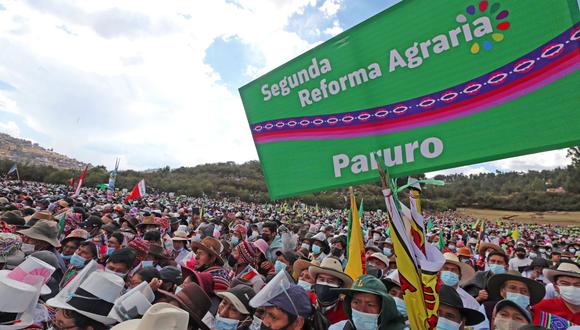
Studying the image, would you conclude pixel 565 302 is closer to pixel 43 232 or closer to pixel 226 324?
pixel 226 324

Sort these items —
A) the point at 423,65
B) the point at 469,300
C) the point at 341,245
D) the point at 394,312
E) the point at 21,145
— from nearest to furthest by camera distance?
the point at 423,65 → the point at 394,312 → the point at 469,300 → the point at 341,245 → the point at 21,145

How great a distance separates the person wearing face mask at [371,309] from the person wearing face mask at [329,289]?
0.42 meters

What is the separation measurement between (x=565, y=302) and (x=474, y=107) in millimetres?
3153

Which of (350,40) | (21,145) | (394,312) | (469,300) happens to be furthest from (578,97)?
(21,145)

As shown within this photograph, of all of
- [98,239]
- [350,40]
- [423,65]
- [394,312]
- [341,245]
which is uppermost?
[350,40]

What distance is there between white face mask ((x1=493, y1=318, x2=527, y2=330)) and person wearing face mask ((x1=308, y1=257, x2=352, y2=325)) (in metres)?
1.36

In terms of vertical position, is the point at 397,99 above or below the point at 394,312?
above

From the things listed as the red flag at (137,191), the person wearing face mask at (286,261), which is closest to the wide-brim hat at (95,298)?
the person wearing face mask at (286,261)

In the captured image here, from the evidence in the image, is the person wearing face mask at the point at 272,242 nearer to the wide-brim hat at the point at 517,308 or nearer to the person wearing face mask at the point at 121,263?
the person wearing face mask at the point at 121,263

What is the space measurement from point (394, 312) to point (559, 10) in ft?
7.65

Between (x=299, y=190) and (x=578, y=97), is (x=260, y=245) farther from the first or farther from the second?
(x=578, y=97)

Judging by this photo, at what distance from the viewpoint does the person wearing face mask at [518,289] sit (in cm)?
388

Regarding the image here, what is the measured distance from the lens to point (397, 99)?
2721 mm

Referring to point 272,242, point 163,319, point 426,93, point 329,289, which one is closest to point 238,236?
point 272,242
